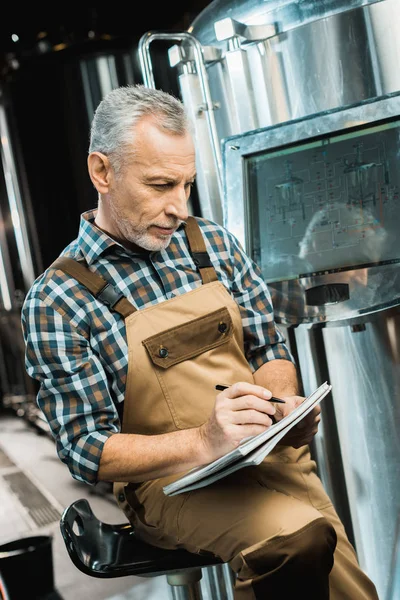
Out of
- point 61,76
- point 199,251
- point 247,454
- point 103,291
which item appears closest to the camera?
point 247,454

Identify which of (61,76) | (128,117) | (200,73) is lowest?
(128,117)

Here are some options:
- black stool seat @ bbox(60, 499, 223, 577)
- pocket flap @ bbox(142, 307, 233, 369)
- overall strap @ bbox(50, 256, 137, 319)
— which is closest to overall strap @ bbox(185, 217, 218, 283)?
pocket flap @ bbox(142, 307, 233, 369)

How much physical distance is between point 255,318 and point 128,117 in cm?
54

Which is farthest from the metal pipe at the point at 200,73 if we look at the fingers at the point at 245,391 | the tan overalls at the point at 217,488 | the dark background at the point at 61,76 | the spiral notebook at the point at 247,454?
the dark background at the point at 61,76

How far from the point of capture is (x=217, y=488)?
150cm

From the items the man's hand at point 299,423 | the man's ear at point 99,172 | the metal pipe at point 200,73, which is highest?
the metal pipe at point 200,73

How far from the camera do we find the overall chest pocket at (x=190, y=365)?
5.22 ft

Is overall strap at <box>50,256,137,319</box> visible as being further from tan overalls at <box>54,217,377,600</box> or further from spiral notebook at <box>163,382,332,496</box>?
spiral notebook at <box>163,382,332,496</box>

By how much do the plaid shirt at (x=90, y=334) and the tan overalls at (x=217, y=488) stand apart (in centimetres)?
3

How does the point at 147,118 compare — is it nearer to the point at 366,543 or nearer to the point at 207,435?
the point at 207,435

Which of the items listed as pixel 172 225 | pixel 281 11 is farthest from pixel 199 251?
pixel 281 11

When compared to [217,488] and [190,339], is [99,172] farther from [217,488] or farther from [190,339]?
[217,488]

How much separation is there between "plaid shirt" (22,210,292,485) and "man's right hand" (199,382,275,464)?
0.81ft

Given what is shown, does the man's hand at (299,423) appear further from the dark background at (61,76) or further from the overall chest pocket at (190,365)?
the dark background at (61,76)
